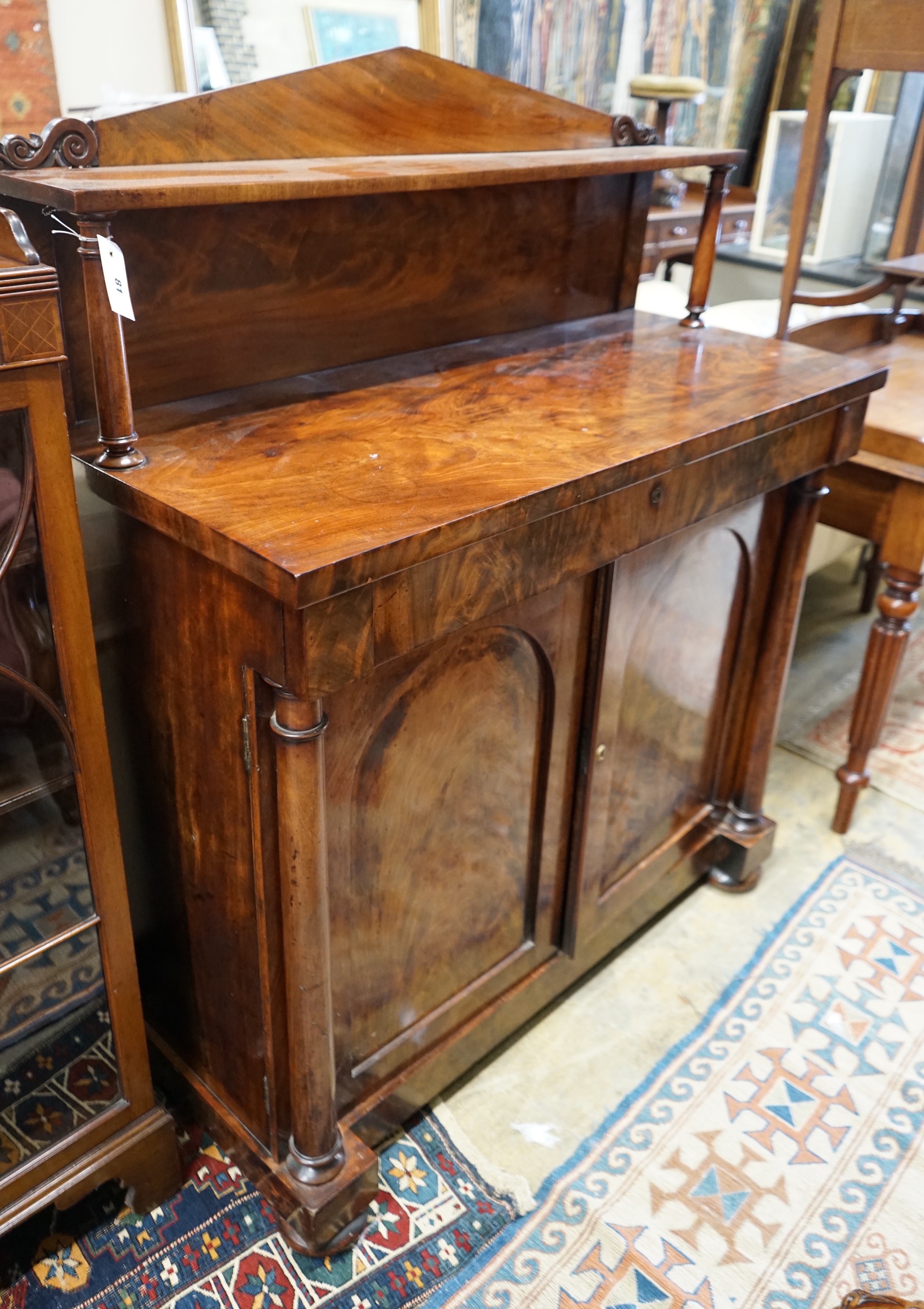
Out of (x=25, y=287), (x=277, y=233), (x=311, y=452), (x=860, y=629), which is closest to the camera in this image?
(x=25, y=287)

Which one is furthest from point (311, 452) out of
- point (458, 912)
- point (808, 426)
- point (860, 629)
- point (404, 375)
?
point (860, 629)

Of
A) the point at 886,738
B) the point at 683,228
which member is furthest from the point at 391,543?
the point at 683,228

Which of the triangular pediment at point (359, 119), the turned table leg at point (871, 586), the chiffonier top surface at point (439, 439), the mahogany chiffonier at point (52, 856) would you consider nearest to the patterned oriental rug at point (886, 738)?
the turned table leg at point (871, 586)

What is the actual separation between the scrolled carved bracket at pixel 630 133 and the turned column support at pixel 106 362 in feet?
3.24

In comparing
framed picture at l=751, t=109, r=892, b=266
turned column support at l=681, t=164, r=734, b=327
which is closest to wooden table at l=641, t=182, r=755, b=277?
framed picture at l=751, t=109, r=892, b=266

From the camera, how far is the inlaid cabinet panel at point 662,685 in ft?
5.08

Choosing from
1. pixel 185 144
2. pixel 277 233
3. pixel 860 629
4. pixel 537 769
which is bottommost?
pixel 860 629

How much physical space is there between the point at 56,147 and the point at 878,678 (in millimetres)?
1779

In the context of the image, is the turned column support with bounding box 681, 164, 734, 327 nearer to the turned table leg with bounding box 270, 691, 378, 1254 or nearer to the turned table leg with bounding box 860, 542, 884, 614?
the turned table leg with bounding box 270, 691, 378, 1254

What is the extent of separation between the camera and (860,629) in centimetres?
311

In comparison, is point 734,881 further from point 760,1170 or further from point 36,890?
point 36,890

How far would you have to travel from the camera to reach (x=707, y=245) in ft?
5.79

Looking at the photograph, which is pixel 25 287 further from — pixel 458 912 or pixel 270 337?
pixel 458 912

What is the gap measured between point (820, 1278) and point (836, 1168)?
18cm
